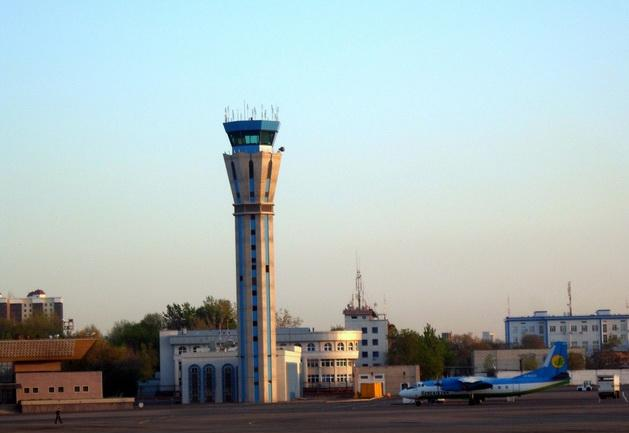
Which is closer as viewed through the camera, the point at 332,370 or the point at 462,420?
the point at 462,420

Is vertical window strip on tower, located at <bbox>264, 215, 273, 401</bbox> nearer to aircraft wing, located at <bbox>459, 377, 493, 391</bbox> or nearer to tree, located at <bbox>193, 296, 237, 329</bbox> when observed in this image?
aircraft wing, located at <bbox>459, 377, 493, 391</bbox>

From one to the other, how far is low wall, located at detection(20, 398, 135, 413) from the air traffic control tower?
1345 centimetres

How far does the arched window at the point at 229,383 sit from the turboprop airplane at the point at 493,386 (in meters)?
28.4

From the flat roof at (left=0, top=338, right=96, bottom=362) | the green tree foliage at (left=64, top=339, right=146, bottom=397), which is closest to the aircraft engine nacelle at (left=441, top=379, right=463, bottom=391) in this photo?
the flat roof at (left=0, top=338, right=96, bottom=362)

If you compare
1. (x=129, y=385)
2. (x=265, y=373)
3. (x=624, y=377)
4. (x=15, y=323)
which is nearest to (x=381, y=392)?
(x=265, y=373)

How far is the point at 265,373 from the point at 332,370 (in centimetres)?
2860

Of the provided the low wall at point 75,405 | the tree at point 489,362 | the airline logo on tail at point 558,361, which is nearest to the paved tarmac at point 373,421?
the airline logo on tail at point 558,361

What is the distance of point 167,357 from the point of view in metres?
151

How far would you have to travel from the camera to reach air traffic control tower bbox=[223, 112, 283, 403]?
123m

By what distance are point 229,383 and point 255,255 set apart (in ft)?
44.0

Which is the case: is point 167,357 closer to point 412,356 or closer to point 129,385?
point 129,385

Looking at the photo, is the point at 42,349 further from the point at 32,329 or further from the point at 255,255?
the point at 32,329

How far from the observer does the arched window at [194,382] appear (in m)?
128

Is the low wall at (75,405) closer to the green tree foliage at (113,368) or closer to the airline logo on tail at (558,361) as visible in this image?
the green tree foliage at (113,368)
